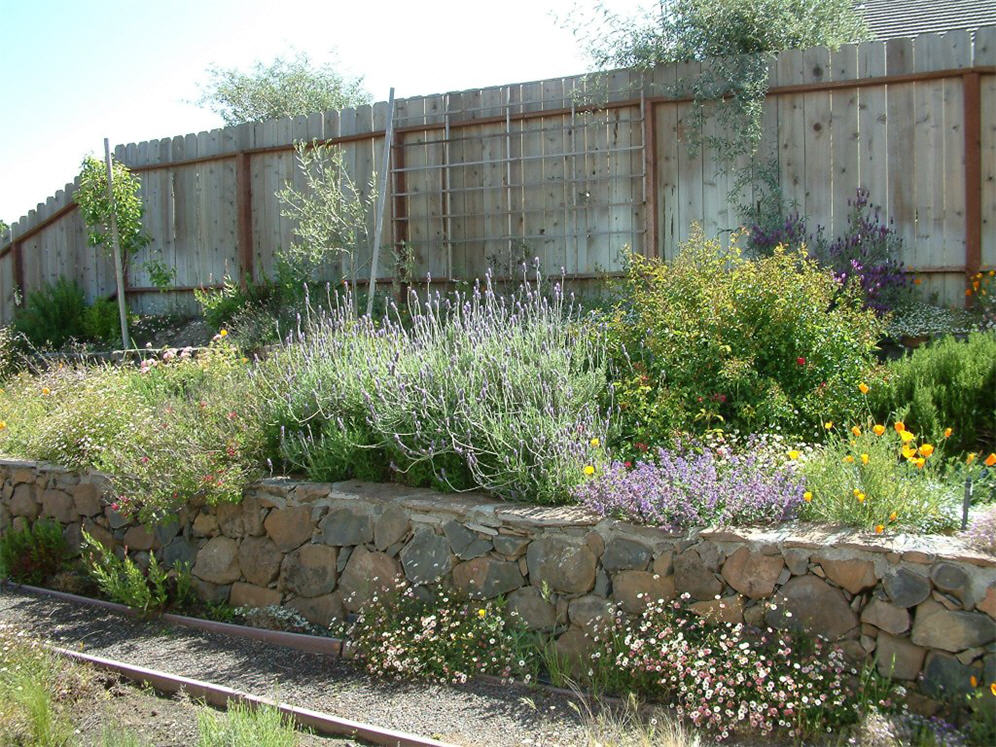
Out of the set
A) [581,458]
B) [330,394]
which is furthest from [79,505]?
[581,458]

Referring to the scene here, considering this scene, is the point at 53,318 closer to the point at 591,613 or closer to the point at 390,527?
the point at 390,527

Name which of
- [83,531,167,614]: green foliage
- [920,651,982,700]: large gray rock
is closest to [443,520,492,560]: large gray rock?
[83,531,167,614]: green foliage

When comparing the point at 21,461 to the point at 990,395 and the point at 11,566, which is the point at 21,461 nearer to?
the point at 11,566

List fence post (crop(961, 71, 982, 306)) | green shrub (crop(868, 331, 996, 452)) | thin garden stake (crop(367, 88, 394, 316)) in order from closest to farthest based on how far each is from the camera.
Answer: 1. green shrub (crop(868, 331, 996, 452))
2. fence post (crop(961, 71, 982, 306))
3. thin garden stake (crop(367, 88, 394, 316))

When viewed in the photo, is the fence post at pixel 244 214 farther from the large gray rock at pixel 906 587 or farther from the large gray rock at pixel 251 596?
the large gray rock at pixel 906 587

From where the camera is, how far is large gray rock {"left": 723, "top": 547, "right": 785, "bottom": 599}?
405cm

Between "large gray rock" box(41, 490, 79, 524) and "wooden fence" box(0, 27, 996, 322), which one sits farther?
"wooden fence" box(0, 27, 996, 322)

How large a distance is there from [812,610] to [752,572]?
0.29 metres

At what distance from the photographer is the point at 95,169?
11445mm

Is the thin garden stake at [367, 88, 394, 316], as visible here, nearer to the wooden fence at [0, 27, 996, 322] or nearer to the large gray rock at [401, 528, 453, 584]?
the wooden fence at [0, 27, 996, 322]

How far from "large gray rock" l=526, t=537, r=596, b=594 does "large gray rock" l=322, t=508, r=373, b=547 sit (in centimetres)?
103

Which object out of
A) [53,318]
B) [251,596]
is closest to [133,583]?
[251,596]

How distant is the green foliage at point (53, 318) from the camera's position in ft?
39.1

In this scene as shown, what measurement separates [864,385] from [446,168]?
598 cm
